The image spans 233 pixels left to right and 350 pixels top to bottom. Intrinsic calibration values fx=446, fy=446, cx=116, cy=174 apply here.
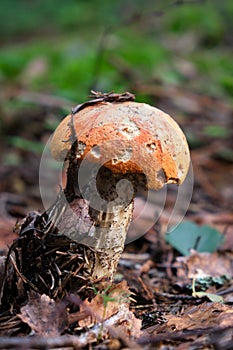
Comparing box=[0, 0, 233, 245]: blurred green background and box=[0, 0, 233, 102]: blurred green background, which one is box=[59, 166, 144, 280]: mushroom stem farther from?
box=[0, 0, 233, 102]: blurred green background

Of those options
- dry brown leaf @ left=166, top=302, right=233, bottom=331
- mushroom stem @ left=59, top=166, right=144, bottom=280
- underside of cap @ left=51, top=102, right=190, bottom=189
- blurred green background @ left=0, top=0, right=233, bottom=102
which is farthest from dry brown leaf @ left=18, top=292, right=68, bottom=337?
blurred green background @ left=0, top=0, right=233, bottom=102

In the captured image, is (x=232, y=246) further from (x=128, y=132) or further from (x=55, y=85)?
(x=55, y=85)

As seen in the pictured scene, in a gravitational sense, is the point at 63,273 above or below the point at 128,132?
below

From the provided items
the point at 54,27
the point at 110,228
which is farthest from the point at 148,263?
the point at 54,27

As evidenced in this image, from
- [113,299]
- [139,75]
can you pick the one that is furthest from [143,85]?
[113,299]

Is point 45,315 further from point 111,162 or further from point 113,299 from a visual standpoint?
point 111,162

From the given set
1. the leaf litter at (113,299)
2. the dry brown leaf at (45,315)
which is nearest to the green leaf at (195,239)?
the leaf litter at (113,299)

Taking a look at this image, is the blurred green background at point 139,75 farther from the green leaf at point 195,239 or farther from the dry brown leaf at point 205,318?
the dry brown leaf at point 205,318
